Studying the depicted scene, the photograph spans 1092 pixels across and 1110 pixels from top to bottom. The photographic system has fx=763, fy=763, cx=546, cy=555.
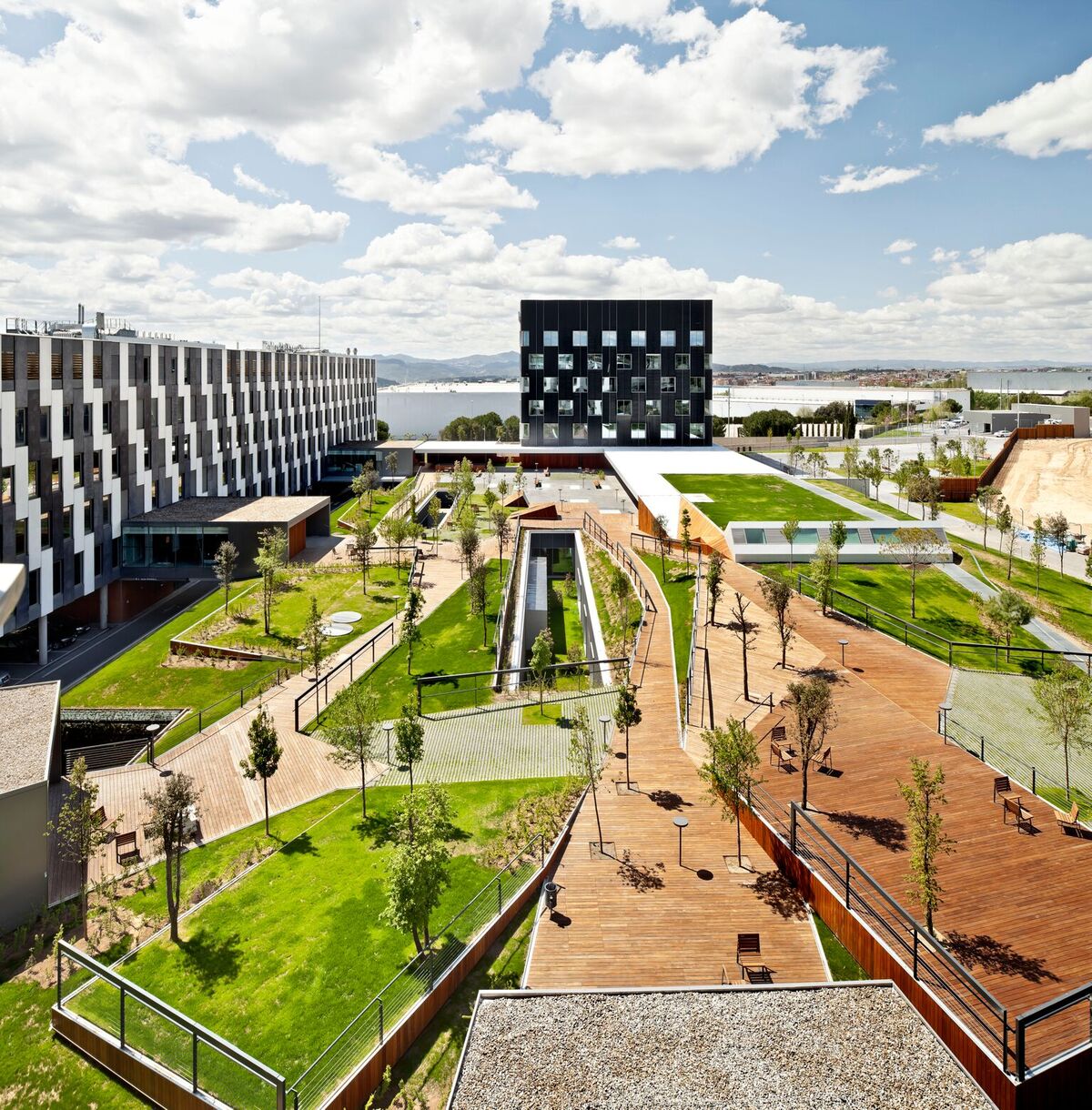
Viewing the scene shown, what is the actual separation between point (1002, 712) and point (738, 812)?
37.1ft

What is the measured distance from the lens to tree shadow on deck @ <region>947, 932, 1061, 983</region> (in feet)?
42.4

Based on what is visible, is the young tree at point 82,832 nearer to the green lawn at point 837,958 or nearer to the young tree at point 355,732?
the young tree at point 355,732

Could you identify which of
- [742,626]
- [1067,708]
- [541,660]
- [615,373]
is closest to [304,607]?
[541,660]

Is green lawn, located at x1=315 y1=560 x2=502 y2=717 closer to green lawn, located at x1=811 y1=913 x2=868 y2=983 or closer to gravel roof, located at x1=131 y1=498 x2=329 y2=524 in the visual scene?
green lawn, located at x1=811 y1=913 x2=868 y2=983

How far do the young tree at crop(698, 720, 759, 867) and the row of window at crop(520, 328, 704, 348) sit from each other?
71289 mm

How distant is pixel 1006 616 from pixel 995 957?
1912cm

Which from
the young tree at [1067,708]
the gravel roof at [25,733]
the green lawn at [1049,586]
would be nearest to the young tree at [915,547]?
the green lawn at [1049,586]

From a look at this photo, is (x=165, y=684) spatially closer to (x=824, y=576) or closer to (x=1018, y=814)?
(x=824, y=576)

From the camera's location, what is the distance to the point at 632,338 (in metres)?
84.1

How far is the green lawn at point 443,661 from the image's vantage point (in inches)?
1090

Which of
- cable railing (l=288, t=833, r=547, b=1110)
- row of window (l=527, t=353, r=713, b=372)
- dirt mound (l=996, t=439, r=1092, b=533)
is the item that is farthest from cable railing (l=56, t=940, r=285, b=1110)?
row of window (l=527, t=353, r=713, b=372)

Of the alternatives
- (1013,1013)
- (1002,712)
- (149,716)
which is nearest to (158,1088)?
(1013,1013)

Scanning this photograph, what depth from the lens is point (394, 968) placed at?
48.3 ft

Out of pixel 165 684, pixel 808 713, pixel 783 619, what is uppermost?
pixel 808 713
